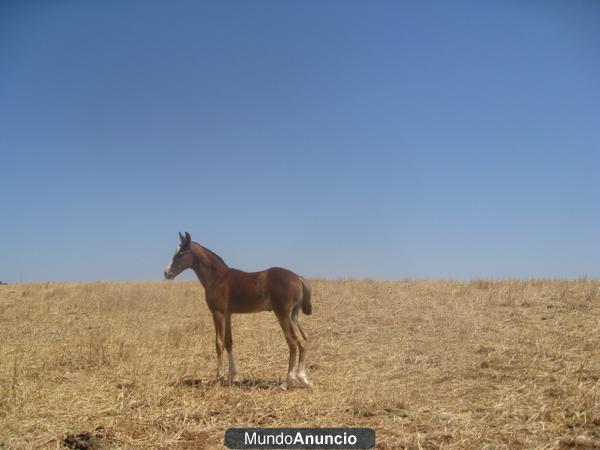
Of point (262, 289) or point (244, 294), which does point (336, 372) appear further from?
point (244, 294)

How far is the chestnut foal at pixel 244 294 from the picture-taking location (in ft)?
27.2

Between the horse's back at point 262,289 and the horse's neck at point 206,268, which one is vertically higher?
the horse's neck at point 206,268

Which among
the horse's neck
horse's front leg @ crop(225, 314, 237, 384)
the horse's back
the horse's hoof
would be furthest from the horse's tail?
the horse's neck

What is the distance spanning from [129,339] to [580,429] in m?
9.81

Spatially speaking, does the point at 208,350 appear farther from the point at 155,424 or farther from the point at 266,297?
the point at 155,424

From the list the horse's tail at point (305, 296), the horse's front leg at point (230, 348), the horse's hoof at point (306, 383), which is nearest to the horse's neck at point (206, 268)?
the horse's front leg at point (230, 348)

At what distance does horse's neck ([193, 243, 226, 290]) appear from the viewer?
30.0 feet

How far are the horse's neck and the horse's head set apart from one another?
5.7 inches

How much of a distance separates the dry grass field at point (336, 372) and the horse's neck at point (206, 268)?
1.83 meters

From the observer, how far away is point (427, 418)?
5.87 metres

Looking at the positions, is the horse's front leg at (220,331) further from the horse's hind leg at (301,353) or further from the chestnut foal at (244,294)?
the horse's hind leg at (301,353)

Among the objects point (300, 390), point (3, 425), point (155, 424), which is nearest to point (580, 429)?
point (300, 390)

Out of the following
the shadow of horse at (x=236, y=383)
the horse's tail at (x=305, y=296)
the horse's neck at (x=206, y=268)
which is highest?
the horse's neck at (x=206, y=268)

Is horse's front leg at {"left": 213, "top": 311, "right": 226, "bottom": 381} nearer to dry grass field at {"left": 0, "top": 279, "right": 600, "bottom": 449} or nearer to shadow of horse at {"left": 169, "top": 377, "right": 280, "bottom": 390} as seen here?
shadow of horse at {"left": 169, "top": 377, "right": 280, "bottom": 390}
